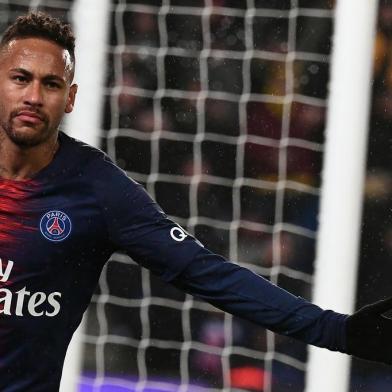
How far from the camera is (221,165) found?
16.7 feet

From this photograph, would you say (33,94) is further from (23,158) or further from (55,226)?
(55,226)

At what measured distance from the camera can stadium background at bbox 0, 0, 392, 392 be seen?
4.81m

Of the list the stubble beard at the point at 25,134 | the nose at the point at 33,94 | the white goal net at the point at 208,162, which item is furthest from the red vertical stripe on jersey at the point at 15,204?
the white goal net at the point at 208,162

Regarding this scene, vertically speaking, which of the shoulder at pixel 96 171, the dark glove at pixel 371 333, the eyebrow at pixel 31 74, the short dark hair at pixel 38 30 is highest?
the short dark hair at pixel 38 30

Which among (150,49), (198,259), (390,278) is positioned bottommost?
(198,259)

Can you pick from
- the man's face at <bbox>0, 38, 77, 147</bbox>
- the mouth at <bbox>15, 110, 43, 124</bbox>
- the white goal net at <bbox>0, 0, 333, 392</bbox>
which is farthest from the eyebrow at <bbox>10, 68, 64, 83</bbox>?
the white goal net at <bbox>0, 0, 333, 392</bbox>

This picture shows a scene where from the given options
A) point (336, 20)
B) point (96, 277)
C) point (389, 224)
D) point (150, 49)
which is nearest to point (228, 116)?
point (150, 49)

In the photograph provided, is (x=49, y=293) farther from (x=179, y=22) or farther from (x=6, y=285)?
(x=179, y=22)

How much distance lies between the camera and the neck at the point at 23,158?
2664 millimetres

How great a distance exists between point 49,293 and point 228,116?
7.87ft

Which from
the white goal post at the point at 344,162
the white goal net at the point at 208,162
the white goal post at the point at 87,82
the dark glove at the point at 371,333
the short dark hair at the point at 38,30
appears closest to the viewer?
the dark glove at the point at 371,333

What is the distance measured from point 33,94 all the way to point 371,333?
0.90 metres

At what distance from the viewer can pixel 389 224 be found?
4965 millimetres

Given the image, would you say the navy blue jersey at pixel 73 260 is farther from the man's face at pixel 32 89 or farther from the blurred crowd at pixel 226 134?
the blurred crowd at pixel 226 134
